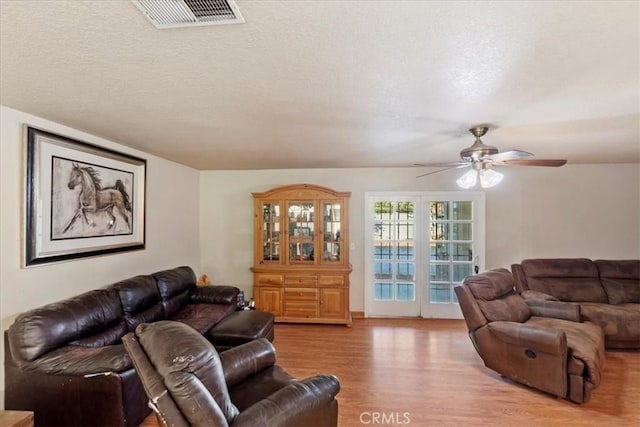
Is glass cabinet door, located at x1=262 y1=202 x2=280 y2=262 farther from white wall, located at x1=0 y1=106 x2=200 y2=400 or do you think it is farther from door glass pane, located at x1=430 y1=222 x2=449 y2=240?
door glass pane, located at x1=430 y1=222 x2=449 y2=240

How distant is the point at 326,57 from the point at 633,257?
223 inches

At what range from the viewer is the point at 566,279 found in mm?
4164

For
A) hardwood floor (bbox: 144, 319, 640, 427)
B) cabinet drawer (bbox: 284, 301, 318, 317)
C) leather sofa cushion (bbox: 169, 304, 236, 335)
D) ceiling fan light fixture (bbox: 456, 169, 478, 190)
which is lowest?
hardwood floor (bbox: 144, 319, 640, 427)

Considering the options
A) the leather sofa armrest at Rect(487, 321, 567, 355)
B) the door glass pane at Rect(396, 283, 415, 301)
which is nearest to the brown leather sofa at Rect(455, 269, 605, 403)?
the leather sofa armrest at Rect(487, 321, 567, 355)

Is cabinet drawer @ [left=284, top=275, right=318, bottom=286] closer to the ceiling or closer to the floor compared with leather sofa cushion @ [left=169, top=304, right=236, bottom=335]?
closer to the ceiling

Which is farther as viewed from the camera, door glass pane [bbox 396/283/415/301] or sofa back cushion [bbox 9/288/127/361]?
door glass pane [bbox 396/283/415/301]

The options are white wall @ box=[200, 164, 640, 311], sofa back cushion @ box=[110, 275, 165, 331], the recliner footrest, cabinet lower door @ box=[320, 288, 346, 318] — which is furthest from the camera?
white wall @ box=[200, 164, 640, 311]

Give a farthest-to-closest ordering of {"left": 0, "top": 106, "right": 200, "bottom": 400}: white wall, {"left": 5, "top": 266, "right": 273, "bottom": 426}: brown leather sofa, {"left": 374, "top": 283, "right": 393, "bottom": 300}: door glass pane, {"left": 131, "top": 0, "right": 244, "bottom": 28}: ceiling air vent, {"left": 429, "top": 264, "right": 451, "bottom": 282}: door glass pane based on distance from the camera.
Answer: {"left": 374, "top": 283, "right": 393, "bottom": 300}: door glass pane → {"left": 429, "top": 264, "right": 451, "bottom": 282}: door glass pane → {"left": 0, "top": 106, "right": 200, "bottom": 400}: white wall → {"left": 5, "top": 266, "right": 273, "bottom": 426}: brown leather sofa → {"left": 131, "top": 0, "right": 244, "bottom": 28}: ceiling air vent

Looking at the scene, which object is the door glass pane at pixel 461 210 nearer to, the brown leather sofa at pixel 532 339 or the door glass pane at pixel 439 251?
the door glass pane at pixel 439 251

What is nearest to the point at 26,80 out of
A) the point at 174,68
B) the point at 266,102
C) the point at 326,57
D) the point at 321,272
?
the point at 174,68

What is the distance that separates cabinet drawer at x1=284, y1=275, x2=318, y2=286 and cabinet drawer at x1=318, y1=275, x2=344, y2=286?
0.07 metres

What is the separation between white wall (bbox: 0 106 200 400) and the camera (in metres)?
2.27

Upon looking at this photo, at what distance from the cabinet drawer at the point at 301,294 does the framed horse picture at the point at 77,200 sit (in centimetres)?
206

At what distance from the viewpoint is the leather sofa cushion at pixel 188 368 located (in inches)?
54.4
